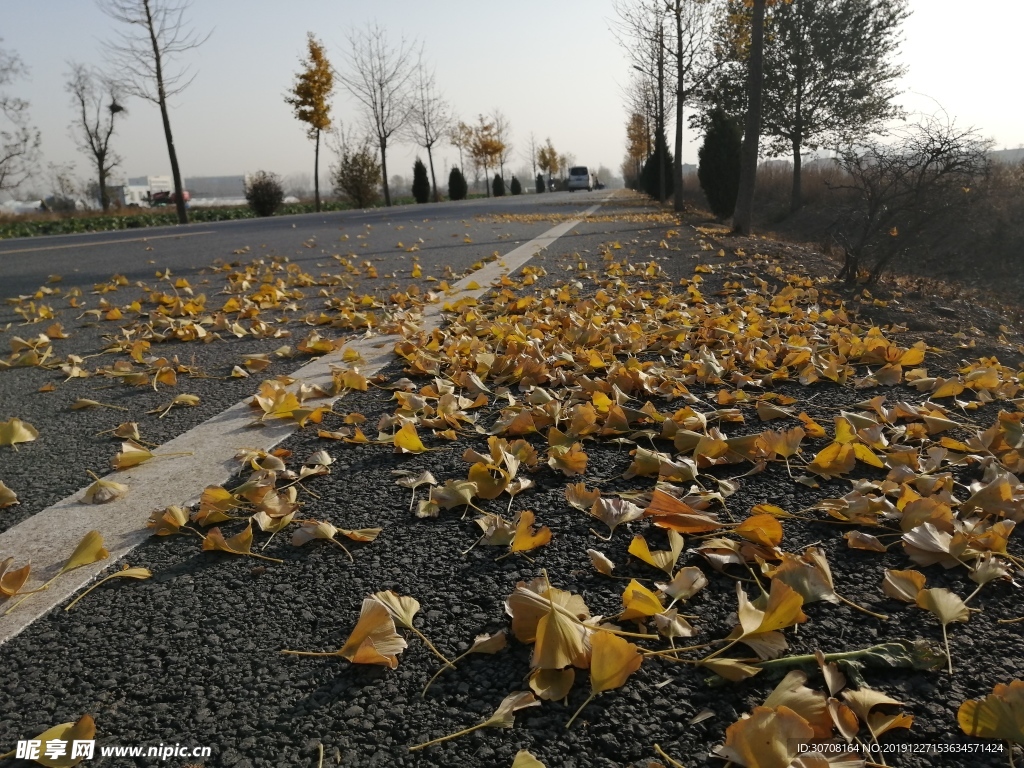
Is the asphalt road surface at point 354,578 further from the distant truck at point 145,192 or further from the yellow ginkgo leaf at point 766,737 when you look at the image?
the distant truck at point 145,192

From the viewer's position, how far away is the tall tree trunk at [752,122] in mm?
10242

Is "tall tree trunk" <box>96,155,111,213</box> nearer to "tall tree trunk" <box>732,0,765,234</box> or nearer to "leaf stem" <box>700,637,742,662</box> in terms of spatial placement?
"tall tree trunk" <box>732,0,765,234</box>

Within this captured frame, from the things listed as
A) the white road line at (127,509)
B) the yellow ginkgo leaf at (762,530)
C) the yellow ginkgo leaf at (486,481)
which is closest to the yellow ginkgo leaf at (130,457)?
the white road line at (127,509)

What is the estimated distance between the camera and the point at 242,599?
1.41 metres

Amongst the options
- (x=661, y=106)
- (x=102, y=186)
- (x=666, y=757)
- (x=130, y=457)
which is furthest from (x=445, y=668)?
(x=102, y=186)

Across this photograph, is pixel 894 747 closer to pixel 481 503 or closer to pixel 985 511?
pixel 985 511

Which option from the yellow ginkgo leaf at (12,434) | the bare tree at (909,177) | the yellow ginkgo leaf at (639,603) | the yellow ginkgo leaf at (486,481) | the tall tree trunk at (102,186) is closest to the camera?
the yellow ginkgo leaf at (639,603)

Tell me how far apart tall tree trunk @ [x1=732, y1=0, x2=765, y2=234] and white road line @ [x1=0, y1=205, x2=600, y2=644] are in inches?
395

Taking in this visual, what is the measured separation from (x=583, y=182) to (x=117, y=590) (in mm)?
64497

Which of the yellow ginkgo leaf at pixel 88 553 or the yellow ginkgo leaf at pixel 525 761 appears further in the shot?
the yellow ginkgo leaf at pixel 88 553

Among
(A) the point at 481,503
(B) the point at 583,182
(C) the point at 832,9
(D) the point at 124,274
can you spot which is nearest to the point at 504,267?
(D) the point at 124,274

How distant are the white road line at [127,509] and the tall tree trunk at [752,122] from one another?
10023mm

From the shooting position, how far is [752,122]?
34.6 ft

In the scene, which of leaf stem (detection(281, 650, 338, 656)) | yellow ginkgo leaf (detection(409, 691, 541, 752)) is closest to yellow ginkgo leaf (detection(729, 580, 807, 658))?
yellow ginkgo leaf (detection(409, 691, 541, 752))
